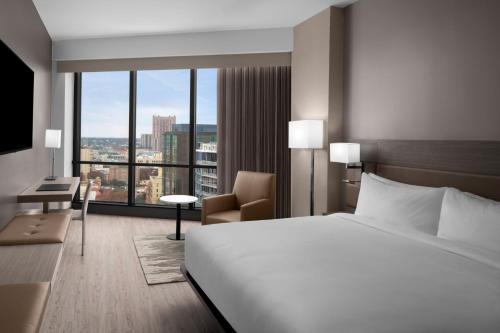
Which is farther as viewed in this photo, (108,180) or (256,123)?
(108,180)

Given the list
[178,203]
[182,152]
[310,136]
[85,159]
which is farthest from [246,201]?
[85,159]

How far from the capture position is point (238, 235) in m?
2.96

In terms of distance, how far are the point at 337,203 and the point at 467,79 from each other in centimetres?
207

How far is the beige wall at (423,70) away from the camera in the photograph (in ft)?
10.4

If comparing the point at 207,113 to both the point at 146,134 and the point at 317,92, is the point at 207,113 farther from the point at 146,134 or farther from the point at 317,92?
the point at 317,92

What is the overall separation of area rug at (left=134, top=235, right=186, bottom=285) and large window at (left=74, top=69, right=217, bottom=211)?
1.50 metres

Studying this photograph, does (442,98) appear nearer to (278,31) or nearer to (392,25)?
(392,25)

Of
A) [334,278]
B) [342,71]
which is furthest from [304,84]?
[334,278]

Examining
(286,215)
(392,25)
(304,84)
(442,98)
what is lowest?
(286,215)

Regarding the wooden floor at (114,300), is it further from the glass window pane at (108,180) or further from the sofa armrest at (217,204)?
the glass window pane at (108,180)

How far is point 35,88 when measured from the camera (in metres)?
5.09

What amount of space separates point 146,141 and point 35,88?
1966mm

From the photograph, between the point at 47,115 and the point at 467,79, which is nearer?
the point at 467,79

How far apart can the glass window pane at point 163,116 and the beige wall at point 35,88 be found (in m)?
1.36
